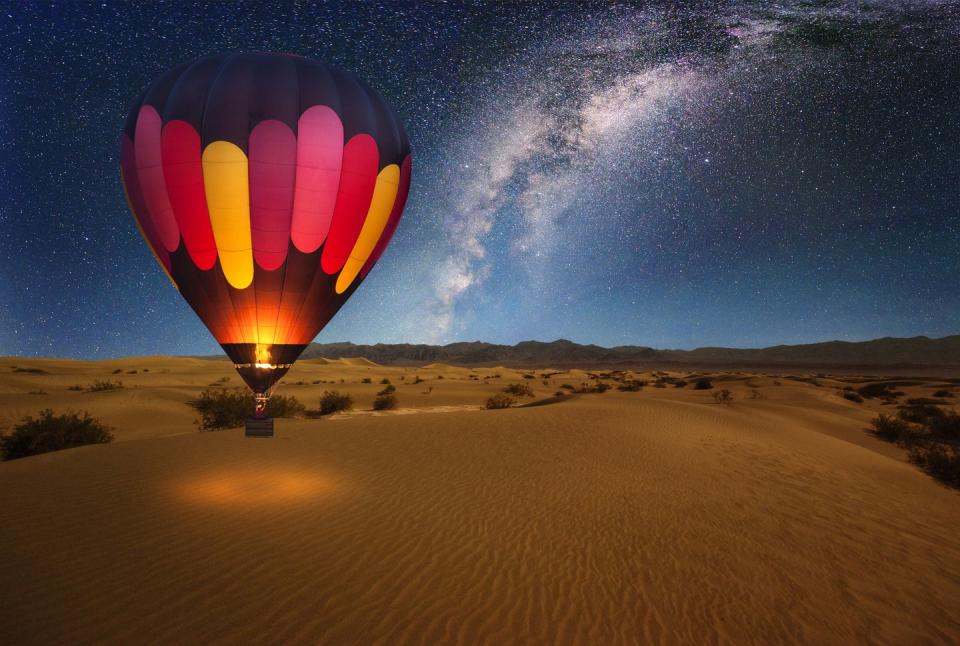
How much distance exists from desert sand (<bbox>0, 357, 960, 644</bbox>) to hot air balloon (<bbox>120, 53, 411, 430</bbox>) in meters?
3.00

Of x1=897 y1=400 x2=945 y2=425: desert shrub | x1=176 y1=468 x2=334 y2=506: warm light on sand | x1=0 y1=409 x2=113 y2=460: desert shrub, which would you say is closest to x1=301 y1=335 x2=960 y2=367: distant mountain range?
x1=897 y1=400 x2=945 y2=425: desert shrub

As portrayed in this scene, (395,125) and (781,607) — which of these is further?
(395,125)

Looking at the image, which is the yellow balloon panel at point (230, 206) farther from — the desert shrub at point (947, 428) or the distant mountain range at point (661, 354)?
the distant mountain range at point (661, 354)

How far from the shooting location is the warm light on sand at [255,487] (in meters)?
6.82

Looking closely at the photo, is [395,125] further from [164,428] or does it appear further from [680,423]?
[164,428]

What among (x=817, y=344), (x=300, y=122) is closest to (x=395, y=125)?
(x=300, y=122)

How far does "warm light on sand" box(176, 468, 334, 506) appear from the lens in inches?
268

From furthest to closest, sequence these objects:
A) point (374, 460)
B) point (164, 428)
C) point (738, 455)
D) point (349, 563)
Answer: point (164, 428), point (738, 455), point (374, 460), point (349, 563)

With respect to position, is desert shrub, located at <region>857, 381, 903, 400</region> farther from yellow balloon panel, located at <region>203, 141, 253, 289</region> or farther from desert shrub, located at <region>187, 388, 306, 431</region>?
Result: yellow balloon panel, located at <region>203, 141, 253, 289</region>

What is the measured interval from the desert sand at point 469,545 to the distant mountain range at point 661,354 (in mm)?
98460

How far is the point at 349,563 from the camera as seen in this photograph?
191 inches

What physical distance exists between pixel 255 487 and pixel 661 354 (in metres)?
131

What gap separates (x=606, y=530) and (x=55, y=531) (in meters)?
7.01

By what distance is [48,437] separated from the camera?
10531 millimetres
